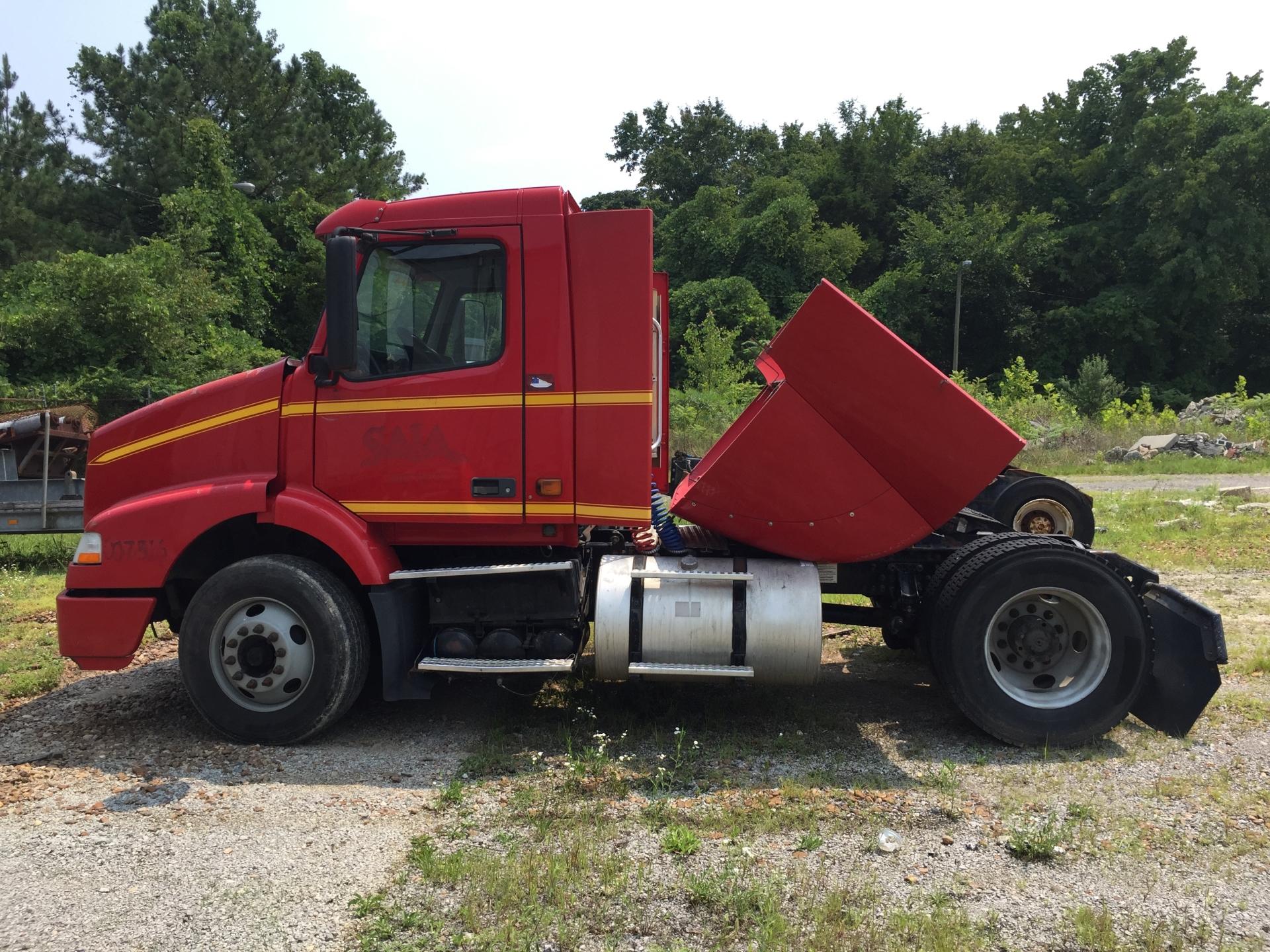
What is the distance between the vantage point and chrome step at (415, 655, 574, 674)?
4953mm

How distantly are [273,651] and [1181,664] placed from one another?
512 centimetres

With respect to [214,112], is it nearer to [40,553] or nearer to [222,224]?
[222,224]

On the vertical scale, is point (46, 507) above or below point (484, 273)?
below

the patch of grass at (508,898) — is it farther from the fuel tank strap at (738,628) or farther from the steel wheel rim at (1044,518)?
the steel wheel rim at (1044,518)

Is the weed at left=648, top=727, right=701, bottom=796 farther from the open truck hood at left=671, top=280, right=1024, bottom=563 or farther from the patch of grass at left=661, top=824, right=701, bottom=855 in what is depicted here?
the open truck hood at left=671, top=280, right=1024, bottom=563

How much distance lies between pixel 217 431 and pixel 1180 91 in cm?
5429

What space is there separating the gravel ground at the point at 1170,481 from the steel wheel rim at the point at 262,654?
16119mm

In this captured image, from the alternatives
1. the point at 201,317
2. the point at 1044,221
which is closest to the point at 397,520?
the point at 201,317

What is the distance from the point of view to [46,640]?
24.3 feet

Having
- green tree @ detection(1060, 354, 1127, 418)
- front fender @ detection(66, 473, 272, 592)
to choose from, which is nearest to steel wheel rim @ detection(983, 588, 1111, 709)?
front fender @ detection(66, 473, 272, 592)

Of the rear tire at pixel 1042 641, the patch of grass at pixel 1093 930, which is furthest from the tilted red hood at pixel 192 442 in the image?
the patch of grass at pixel 1093 930

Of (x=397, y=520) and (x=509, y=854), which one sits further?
(x=397, y=520)

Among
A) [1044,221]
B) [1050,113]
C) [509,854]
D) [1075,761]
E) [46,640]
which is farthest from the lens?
[1050,113]

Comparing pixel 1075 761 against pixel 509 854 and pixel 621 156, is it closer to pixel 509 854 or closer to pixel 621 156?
pixel 509 854
